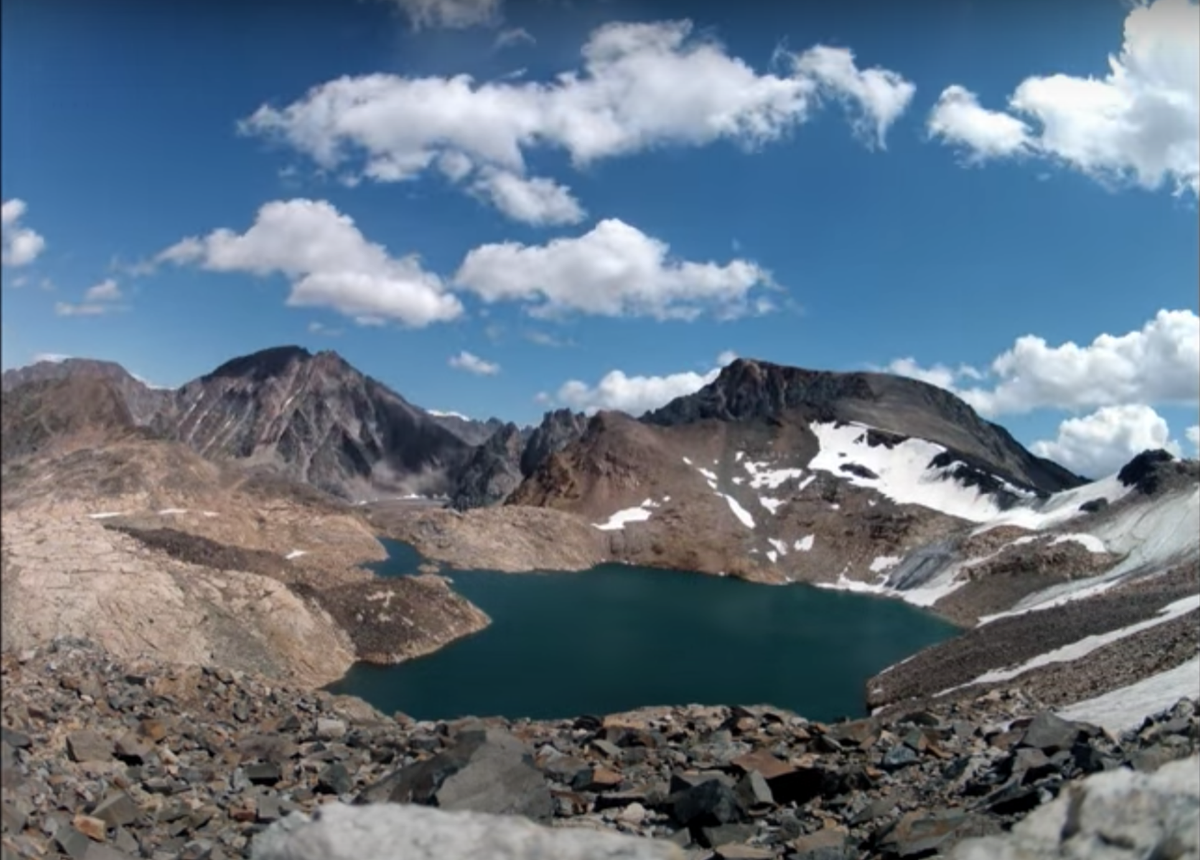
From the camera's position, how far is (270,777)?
1716 centimetres

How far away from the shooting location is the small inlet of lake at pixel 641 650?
154 ft

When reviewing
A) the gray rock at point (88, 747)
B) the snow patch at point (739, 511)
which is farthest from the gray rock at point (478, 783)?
the snow patch at point (739, 511)

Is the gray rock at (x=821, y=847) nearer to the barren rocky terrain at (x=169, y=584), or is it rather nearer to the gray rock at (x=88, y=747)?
the barren rocky terrain at (x=169, y=584)

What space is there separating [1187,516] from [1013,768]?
8453 centimetres

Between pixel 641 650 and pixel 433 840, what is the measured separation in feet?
201

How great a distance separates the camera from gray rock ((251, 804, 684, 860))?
13.7 ft

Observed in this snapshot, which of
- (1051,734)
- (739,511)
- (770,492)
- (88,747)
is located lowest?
(88,747)

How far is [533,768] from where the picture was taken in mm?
12406

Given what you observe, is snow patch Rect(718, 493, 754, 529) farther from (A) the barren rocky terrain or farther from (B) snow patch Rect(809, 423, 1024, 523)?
(A) the barren rocky terrain

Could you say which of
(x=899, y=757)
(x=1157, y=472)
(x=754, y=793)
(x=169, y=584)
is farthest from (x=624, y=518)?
(x=754, y=793)

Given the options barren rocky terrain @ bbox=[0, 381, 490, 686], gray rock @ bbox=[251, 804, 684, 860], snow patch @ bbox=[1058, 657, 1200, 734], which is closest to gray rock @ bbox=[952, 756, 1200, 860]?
gray rock @ bbox=[251, 804, 684, 860]

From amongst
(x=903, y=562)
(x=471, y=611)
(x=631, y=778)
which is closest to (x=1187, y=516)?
(x=903, y=562)

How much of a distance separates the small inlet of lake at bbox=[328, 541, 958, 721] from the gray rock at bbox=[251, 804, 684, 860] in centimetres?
3828

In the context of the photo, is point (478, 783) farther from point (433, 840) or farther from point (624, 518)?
point (624, 518)
